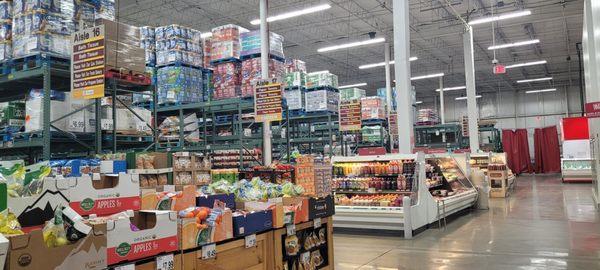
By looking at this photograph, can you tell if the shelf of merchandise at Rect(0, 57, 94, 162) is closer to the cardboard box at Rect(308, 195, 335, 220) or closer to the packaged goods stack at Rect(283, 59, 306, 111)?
the cardboard box at Rect(308, 195, 335, 220)

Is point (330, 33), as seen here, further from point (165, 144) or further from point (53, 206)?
point (53, 206)

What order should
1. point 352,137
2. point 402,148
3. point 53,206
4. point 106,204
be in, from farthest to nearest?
point 352,137
point 402,148
point 106,204
point 53,206

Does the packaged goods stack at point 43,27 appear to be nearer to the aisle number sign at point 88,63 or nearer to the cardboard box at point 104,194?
the aisle number sign at point 88,63

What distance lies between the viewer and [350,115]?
12242mm

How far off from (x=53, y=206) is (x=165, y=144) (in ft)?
25.3

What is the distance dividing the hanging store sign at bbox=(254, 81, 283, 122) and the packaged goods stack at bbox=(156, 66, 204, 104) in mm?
1312

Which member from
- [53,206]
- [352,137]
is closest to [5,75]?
[53,206]

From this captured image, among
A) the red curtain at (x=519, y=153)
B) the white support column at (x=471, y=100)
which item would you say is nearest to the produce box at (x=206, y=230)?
the white support column at (x=471, y=100)

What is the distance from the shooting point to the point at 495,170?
14930mm

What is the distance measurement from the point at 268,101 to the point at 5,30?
14.6ft

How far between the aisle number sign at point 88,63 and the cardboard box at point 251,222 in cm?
327

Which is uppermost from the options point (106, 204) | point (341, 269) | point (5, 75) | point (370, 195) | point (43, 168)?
point (5, 75)

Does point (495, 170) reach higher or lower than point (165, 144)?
lower

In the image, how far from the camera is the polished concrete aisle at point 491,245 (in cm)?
591
